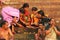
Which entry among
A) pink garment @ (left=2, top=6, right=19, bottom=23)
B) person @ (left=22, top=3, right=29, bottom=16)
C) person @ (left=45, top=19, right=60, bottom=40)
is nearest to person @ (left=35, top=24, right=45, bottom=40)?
person @ (left=45, top=19, right=60, bottom=40)

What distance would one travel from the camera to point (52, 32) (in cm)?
362

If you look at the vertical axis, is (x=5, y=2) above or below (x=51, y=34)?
above

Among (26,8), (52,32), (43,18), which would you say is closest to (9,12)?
(26,8)

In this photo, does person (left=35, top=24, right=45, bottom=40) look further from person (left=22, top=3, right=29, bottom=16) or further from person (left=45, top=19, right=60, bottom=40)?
person (left=22, top=3, right=29, bottom=16)

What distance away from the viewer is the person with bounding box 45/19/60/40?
3607 mm

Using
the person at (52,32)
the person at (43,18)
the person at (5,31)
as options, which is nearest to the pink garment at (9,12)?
the person at (5,31)

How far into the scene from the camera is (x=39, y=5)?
365 centimetres

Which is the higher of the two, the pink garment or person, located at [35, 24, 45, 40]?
the pink garment

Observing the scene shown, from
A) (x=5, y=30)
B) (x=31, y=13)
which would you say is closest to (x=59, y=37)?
(x=31, y=13)

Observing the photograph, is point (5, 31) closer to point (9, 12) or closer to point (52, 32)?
point (9, 12)

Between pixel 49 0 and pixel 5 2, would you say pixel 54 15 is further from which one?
pixel 5 2

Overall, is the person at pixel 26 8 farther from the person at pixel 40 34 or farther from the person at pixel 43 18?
the person at pixel 40 34

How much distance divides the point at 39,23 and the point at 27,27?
0.20 meters

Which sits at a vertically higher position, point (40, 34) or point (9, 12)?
point (9, 12)
